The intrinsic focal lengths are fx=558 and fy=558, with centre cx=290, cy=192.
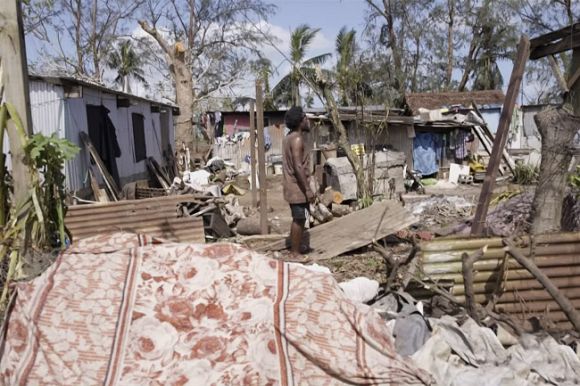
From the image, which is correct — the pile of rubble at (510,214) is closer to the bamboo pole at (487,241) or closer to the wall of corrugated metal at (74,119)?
the bamboo pole at (487,241)

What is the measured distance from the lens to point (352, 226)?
7652mm

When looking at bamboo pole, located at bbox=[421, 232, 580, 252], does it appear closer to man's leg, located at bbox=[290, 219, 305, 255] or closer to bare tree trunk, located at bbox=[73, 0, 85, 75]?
man's leg, located at bbox=[290, 219, 305, 255]

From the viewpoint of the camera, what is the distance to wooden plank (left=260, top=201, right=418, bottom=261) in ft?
22.3

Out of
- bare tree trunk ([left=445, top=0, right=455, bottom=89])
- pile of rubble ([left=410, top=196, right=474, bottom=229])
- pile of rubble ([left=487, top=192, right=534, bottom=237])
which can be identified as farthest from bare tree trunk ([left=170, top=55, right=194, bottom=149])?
bare tree trunk ([left=445, top=0, right=455, bottom=89])

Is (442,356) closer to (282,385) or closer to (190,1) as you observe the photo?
(282,385)

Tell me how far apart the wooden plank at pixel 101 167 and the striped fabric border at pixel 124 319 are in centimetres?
679

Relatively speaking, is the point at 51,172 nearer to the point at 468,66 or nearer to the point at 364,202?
the point at 364,202

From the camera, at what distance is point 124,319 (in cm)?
313

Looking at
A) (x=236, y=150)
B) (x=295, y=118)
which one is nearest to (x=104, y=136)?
(x=295, y=118)

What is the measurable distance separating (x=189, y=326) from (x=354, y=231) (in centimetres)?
442

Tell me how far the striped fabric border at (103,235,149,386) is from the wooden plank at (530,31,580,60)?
163 inches

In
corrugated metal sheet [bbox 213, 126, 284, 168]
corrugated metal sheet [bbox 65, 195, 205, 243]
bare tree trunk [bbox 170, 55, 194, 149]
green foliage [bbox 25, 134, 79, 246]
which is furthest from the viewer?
corrugated metal sheet [bbox 213, 126, 284, 168]

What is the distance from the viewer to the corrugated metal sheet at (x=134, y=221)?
23.9ft

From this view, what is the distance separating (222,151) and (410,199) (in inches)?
490
